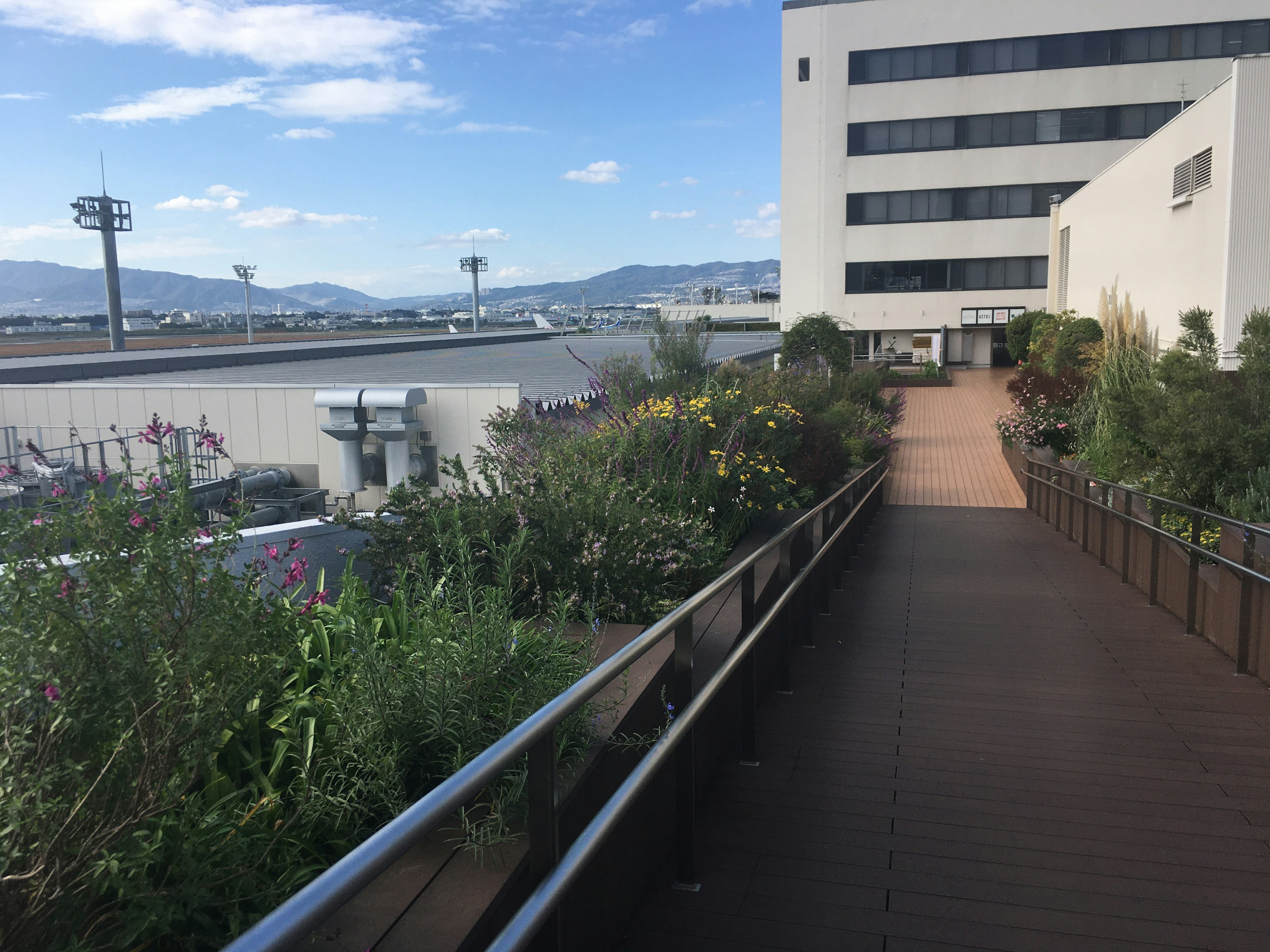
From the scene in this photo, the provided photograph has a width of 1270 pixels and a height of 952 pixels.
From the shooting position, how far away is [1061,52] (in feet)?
130

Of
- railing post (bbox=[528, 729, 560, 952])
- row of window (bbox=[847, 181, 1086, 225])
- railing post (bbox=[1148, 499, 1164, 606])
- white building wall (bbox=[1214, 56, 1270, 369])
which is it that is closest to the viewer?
railing post (bbox=[528, 729, 560, 952])

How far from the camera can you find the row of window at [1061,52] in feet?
127

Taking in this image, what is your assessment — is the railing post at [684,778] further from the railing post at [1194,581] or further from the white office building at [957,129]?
the white office building at [957,129]

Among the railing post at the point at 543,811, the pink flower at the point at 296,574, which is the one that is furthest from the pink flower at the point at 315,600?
the railing post at the point at 543,811

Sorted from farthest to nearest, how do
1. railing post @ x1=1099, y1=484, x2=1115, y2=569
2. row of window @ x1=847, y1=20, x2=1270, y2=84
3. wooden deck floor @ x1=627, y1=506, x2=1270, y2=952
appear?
1. row of window @ x1=847, y1=20, x2=1270, y2=84
2. railing post @ x1=1099, y1=484, x2=1115, y2=569
3. wooden deck floor @ x1=627, y1=506, x2=1270, y2=952

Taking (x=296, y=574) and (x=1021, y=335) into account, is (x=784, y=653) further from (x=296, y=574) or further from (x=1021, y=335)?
(x=1021, y=335)

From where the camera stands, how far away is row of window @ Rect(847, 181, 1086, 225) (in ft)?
134

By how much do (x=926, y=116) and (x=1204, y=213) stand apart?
2660cm

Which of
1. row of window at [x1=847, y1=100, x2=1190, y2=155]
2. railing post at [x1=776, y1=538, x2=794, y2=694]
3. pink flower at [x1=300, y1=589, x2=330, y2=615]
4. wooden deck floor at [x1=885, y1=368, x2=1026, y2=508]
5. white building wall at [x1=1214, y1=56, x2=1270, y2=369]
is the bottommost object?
wooden deck floor at [x1=885, y1=368, x2=1026, y2=508]

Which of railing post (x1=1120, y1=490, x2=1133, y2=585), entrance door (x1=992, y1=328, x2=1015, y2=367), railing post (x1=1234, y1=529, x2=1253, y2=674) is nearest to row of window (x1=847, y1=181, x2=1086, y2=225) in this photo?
entrance door (x1=992, y1=328, x2=1015, y2=367)

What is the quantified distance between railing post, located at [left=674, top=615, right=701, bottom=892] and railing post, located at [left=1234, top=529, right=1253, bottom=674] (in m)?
4.13

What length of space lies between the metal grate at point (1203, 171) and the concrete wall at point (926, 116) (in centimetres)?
2509

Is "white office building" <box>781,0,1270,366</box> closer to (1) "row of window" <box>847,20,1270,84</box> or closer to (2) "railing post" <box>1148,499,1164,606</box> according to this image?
(1) "row of window" <box>847,20,1270,84</box>

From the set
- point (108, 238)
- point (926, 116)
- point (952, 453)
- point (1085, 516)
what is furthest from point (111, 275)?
point (1085, 516)
